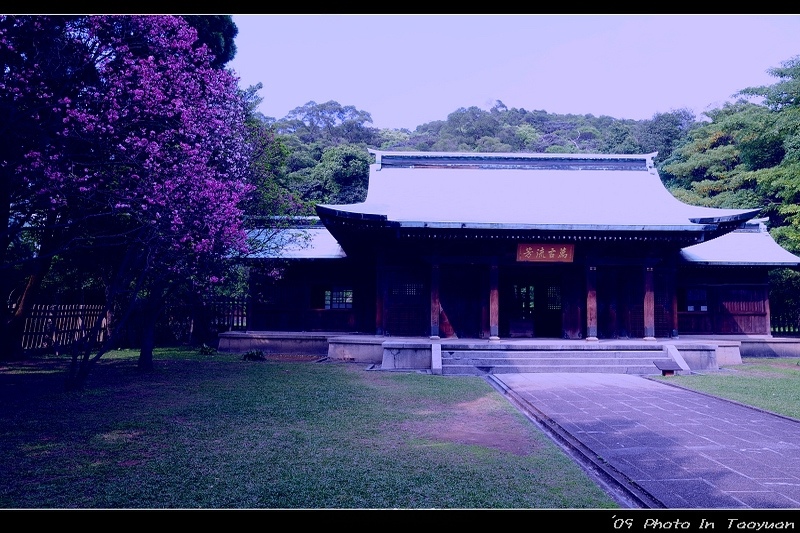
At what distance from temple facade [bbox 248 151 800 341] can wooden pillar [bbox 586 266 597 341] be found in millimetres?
42

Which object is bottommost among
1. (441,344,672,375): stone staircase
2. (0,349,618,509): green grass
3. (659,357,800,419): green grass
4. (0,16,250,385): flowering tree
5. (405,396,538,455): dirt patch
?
(659,357,800,419): green grass

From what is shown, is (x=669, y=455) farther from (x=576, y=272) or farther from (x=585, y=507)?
(x=576, y=272)

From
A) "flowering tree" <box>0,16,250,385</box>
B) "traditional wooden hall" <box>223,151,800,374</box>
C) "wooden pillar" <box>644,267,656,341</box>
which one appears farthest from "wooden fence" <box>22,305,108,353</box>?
"wooden pillar" <box>644,267,656,341</box>

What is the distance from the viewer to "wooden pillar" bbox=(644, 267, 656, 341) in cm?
1506

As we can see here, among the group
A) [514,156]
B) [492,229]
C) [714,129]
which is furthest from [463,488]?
[714,129]

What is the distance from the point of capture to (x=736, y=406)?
8.94m

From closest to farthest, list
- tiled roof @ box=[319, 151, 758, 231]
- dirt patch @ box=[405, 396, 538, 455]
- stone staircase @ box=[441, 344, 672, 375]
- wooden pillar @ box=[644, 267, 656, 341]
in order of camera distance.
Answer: dirt patch @ box=[405, 396, 538, 455] → stone staircase @ box=[441, 344, 672, 375] → tiled roof @ box=[319, 151, 758, 231] → wooden pillar @ box=[644, 267, 656, 341]

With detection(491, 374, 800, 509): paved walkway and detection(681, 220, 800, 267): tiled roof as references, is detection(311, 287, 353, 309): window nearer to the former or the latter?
detection(491, 374, 800, 509): paved walkway

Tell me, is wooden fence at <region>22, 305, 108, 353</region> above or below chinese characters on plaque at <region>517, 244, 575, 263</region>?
below

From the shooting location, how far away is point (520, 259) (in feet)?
50.0

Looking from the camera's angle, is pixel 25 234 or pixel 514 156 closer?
pixel 25 234

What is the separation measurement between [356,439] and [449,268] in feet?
33.8

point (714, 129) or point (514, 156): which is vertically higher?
point (714, 129)

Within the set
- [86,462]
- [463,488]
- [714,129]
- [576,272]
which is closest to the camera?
[463,488]
